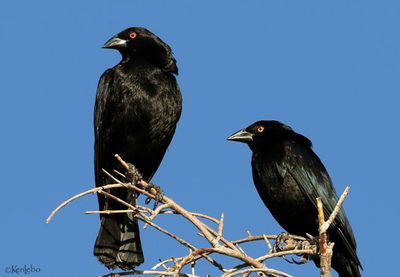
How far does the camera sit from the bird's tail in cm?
671

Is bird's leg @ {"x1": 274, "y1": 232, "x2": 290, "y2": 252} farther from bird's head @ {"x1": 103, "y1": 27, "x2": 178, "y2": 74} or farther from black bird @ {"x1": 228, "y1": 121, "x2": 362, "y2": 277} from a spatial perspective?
bird's head @ {"x1": 103, "y1": 27, "x2": 178, "y2": 74}

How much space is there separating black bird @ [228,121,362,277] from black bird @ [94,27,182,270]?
1.00m

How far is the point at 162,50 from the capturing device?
7242mm

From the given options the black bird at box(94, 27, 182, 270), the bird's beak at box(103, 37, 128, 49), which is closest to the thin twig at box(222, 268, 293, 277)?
the black bird at box(94, 27, 182, 270)

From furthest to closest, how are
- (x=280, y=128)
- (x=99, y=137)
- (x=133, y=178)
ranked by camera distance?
(x=280, y=128) < (x=99, y=137) < (x=133, y=178)

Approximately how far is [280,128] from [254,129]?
27cm

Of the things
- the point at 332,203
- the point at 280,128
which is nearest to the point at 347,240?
the point at 332,203

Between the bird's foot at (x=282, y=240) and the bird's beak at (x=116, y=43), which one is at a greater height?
the bird's beak at (x=116, y=43)

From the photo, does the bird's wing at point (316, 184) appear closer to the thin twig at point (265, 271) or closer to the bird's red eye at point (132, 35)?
the bird's red eye at point (132, 35)

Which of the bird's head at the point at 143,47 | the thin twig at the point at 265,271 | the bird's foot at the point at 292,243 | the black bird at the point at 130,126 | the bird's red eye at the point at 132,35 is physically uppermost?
the bird's red eye at the point at 132,35

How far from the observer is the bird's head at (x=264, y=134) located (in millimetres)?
7418

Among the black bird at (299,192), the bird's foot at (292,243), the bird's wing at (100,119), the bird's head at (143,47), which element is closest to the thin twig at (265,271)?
the bird's foot at (292,243)

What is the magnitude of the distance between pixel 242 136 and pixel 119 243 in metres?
1.74

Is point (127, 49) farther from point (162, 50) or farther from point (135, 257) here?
point (135, 257)
